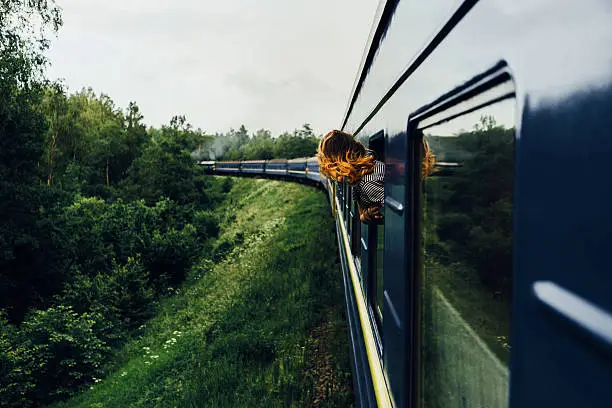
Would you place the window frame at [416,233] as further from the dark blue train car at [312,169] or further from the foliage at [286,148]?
the foliage at [286,148]

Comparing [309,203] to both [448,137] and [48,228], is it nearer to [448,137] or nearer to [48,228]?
[48,228]

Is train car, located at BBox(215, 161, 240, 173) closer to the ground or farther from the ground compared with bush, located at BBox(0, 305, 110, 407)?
farther from the ground

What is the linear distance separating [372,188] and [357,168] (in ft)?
0.48

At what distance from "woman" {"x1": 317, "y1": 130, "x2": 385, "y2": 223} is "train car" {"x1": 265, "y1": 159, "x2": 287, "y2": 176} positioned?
81.4 ft

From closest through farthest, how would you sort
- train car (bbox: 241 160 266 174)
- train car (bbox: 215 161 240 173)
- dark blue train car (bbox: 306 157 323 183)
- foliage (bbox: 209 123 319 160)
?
dark blue train car (bbox: 306 157 323 183), train car (bbox: 241 160 266 174), train car (bbox: 215 161 240 173), foliage (bbox: 209 123 319 160)

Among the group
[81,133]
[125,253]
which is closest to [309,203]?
[125,253]

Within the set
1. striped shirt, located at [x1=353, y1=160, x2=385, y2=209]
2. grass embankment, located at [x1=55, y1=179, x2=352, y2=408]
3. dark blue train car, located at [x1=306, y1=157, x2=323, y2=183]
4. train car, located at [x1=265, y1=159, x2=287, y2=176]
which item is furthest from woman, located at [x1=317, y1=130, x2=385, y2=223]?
train car, located at [x1=265, y1=159, x2=287, y2=176]

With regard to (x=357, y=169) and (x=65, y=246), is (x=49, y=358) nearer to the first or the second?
(x=65, y=246)

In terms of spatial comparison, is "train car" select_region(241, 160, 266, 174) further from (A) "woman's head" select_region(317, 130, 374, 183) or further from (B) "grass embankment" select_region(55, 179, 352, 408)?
(A) "woman's head" select_region(317, 130, 374, 183)

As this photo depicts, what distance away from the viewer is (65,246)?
2075 centimetres

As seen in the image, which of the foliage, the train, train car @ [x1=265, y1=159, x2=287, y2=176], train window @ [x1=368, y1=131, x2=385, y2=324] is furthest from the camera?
the foliage

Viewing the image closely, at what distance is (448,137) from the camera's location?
1.25 m

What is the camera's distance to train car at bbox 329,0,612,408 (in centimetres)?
60

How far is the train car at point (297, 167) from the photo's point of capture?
22617 millimetres
